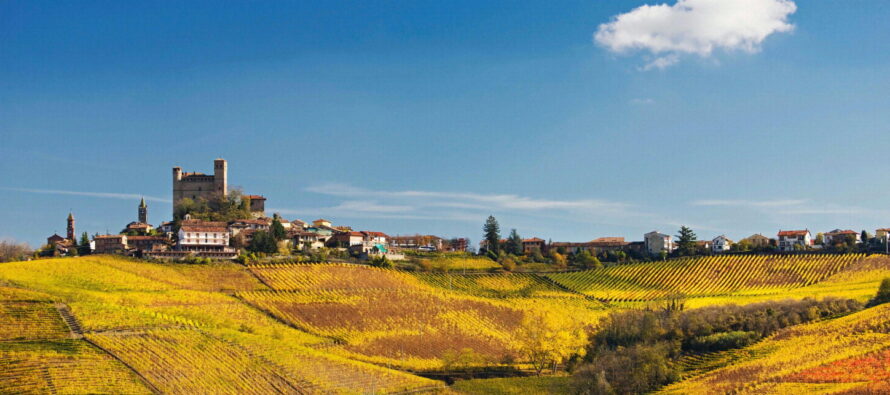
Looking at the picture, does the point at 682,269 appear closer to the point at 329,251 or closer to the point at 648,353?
the point at 329,251

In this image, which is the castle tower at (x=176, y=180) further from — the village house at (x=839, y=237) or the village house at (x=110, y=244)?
the village house at (x=839, y=237)

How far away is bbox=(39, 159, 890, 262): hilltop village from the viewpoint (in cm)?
11725

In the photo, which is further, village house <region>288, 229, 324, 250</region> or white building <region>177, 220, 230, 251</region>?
village house <region>288, 229, 324, 250</region>

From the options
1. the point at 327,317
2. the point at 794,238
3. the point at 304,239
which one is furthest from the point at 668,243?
the point at 327,317

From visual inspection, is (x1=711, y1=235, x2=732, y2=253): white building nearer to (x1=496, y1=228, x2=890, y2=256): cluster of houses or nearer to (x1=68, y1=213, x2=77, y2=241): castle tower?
(x1=496, y1=228, x2=890, y2=256): cluster of houses

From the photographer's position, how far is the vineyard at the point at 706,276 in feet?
362

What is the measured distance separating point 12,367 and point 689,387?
141 ft

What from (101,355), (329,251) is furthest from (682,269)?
(101,355)

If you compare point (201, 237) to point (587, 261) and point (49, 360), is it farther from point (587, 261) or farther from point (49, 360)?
point (49, 360)

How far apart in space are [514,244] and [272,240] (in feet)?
159

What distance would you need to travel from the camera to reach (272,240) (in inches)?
4624

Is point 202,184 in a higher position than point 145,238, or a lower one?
higher

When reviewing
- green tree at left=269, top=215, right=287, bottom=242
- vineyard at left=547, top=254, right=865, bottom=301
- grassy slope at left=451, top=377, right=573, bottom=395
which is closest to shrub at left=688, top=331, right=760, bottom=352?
grassy slope at left=451, top=377, right=573, bottom=395

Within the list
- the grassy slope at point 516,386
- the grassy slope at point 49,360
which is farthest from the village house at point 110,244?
the grassy slope at point 516,386
